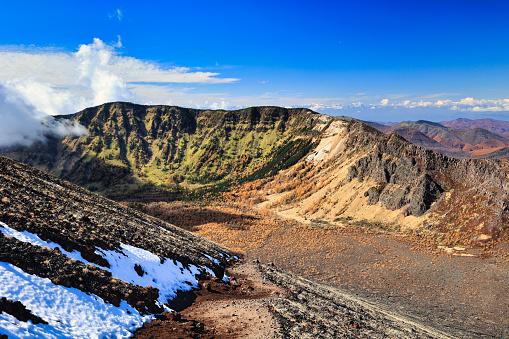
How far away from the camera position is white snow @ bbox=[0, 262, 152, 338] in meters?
8.60

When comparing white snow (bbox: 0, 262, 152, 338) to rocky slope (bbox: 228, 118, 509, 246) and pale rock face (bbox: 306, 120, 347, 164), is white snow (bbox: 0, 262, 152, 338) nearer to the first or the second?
rocky slope (bbox: 228, 118, 509, 246)

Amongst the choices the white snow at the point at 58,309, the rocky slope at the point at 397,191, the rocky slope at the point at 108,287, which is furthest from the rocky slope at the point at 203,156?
the white snow at the point at 58,309

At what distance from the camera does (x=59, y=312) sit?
10148 mm

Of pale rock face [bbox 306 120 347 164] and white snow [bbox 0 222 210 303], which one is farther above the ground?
pale rock face [bbox 306 120 347 164]

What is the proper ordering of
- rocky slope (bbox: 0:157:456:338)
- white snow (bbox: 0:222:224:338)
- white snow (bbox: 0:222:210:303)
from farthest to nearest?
white snow (bbox: 0:222:210:303)
rocky slope (bbox: 0:157:456:338)
white snow (bbox: 0:222:224:338)

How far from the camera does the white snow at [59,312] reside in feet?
28.2

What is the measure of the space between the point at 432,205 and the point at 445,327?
4230cm

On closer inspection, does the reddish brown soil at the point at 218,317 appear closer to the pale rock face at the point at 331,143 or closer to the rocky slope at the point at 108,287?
the rocky slope at the point at 108,287

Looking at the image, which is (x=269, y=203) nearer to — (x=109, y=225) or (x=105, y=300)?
(x=109, y=225)

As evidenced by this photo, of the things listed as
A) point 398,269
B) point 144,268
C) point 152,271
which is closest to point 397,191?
point 398,269

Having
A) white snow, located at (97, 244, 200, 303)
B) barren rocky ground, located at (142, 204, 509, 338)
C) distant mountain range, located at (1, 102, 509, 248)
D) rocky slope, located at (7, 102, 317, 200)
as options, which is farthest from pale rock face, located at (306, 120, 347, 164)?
white snow, located at (97, 244, 200, 303)

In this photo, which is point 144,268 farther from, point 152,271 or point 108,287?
point 108,287

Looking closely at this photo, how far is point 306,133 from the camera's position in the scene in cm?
13775

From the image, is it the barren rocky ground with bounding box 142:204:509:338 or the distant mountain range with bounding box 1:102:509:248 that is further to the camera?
the distant mountain range with bounding box 1:102:509:248
